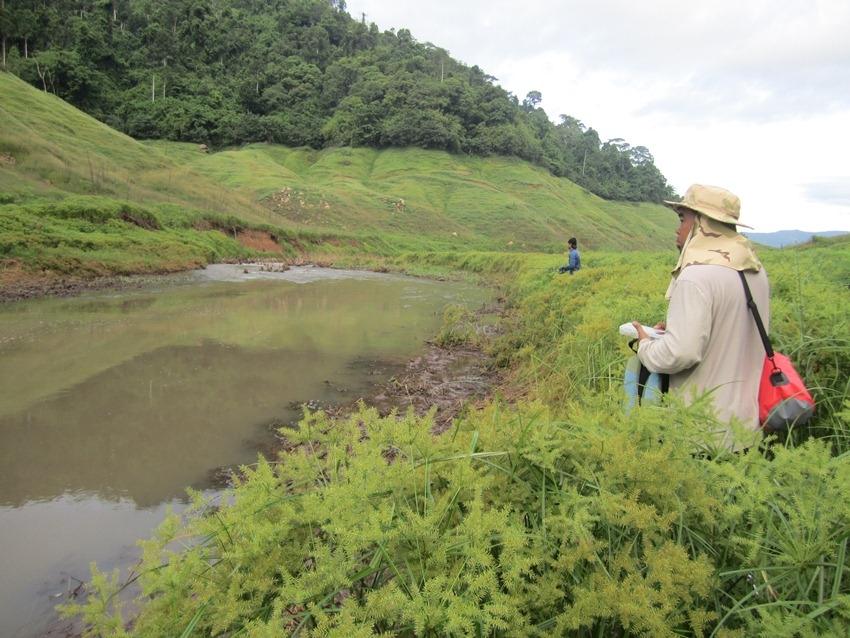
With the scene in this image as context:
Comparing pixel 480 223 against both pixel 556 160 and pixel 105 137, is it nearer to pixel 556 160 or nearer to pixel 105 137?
pixel 105 137

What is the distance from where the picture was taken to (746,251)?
260 cm

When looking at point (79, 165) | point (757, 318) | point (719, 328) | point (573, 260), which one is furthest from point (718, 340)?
point (79, 165)

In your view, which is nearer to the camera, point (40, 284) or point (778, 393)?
point (778, 393)

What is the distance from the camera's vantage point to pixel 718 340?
2559 mm

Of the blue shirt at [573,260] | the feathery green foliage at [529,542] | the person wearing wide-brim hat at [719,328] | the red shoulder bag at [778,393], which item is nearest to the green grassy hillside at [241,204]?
the blue shirt at [573,260]

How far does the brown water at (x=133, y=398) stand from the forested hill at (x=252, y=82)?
71884 millimetres

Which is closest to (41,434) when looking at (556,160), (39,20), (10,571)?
(10,571)

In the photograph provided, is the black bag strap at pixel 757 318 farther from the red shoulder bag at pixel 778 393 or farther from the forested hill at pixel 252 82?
the forested hill at pixel 252 82

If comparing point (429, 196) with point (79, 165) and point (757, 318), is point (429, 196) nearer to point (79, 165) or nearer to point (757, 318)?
point (79, 165)

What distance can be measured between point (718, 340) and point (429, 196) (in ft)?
206

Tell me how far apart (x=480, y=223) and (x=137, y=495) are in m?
53.7

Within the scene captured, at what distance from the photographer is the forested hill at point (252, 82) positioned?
7275 cm

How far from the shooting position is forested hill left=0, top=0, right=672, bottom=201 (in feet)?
239

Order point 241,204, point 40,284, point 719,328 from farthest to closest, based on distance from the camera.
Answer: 1. point 241,204
2. point 40,284
3. point 719,328
